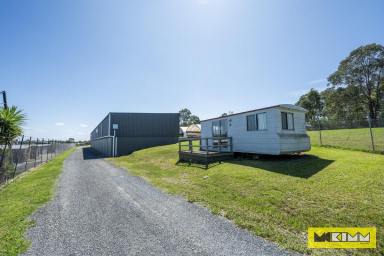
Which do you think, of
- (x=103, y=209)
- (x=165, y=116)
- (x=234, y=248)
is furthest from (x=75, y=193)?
(x=165, y=116)

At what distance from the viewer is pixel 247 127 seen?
12.9 meters

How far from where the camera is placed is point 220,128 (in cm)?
1550

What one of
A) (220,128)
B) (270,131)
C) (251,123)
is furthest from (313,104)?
(270,131)

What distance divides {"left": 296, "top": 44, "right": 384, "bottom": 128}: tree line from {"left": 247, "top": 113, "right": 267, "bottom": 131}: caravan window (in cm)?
2616

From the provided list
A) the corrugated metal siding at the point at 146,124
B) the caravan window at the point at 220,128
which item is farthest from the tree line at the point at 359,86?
the caravan window at the point at 220,128

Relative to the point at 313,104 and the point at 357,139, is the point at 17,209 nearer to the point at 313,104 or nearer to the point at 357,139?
the point at 357,139

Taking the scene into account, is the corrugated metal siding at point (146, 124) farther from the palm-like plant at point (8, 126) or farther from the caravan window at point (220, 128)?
the palm-like plant at point (8, 126)

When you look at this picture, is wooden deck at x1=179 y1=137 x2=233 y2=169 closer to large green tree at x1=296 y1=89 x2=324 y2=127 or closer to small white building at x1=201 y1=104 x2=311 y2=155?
small white building at x1=201 y1=104 x2=311 y2=155

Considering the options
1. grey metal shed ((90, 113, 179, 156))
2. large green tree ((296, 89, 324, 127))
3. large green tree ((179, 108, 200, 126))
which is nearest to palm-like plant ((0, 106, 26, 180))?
grey metal shed ((90, 113, 179, 156))

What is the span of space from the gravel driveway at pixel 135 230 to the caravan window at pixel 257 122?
23.6 feet

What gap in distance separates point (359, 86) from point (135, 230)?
153ft

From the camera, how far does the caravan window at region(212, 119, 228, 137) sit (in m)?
14.9

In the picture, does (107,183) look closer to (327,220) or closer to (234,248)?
(234,248)

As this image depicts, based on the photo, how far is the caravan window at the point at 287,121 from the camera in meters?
11.4
